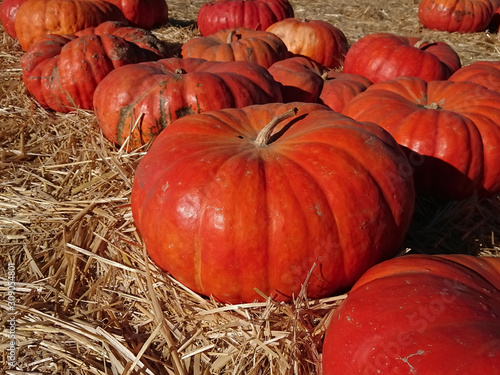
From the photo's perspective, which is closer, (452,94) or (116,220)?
(116,220)

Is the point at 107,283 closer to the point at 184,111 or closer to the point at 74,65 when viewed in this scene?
the point at 184,111

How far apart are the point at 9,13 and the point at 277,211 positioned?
238 inches

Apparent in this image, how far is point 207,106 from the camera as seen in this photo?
3107 millimetres

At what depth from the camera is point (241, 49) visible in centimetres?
462

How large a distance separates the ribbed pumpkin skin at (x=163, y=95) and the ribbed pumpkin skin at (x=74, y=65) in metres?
0.58

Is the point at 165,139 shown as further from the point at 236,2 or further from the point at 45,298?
the point at 236,2

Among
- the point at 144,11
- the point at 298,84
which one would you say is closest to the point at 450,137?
the point at 298,84

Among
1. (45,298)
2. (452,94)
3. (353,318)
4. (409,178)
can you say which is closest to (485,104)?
(452,94)

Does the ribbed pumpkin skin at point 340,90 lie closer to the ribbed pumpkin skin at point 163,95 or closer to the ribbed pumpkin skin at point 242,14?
the ribbed pumpkin skin at point 163,95

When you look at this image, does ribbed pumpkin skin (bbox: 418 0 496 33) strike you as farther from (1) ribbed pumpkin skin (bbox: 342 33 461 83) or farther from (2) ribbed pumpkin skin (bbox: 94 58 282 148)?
(2) ribbed pumpkin skin (bbox: 94 58 282 148)

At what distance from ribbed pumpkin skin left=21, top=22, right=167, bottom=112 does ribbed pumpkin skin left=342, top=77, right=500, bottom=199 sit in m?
2.25

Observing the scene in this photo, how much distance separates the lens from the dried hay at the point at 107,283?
6.32ft

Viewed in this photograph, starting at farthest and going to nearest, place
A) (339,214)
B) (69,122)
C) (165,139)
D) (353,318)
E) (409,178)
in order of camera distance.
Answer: (69,122) → (165,139) → (409,178) → (339,214) → (353,318)

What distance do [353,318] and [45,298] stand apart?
157cm
